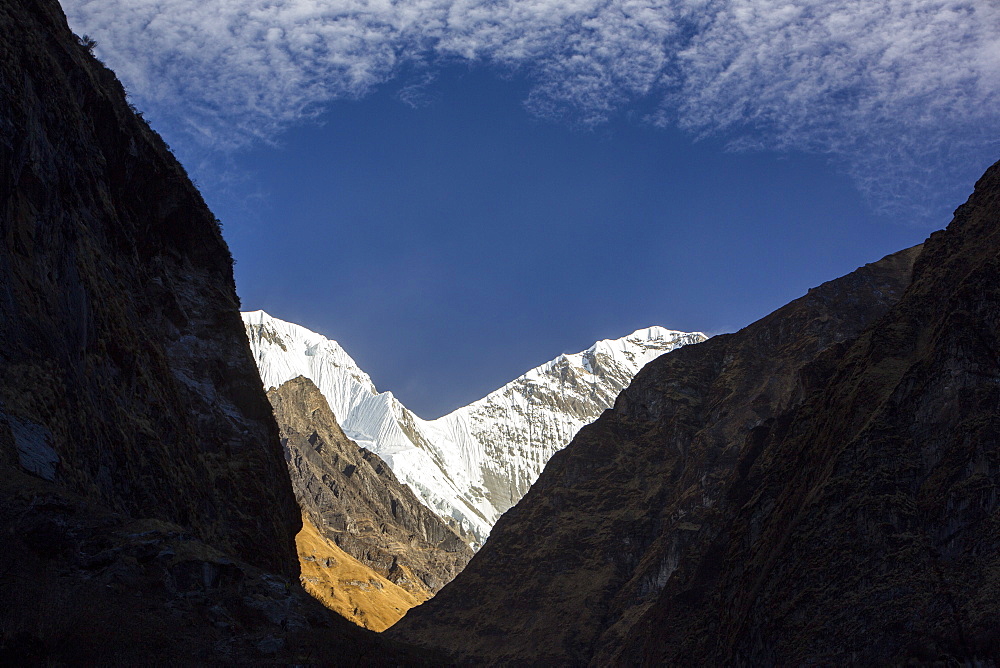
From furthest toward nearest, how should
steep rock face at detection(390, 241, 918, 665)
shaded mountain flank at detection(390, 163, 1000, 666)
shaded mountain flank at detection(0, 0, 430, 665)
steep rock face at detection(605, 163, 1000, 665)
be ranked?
steep rock face at detection(390, 241, 918, 665)
shaded mountain flank at detection(390, 163, 1000, 666)
steep rock face at detection(605, 163, 1000, 665)
shaded mountain flank at detection(0, 0, 430, 665)

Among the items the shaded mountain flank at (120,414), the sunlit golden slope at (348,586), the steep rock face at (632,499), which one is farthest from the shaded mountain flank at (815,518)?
the sunlit golden slope at (348,586)

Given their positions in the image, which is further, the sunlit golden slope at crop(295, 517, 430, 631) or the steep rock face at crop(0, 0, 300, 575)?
the sunlit golden slope at crop(295, 517, 430, 631)

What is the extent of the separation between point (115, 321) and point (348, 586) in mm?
127708

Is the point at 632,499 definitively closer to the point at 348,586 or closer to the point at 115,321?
the point at 348,586

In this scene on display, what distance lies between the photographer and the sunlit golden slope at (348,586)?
138 metres

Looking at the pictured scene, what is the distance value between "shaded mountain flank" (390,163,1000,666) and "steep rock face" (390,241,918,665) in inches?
12.9

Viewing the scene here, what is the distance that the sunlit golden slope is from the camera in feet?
454

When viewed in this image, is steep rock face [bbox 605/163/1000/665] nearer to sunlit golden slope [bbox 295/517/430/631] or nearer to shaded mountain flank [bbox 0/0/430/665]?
shaded mountain flank [bbox 0/0/430/665]

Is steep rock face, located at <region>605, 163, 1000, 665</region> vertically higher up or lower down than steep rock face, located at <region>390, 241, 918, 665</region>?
lower down

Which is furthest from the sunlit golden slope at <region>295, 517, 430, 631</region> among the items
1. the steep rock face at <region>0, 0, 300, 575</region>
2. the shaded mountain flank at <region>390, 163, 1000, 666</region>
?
the steep rock face at <region>0, 0, 300, 575</region>

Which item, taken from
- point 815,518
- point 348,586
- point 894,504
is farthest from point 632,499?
point 894,504

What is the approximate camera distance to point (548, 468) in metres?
131

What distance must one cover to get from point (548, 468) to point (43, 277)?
11017 centimetres

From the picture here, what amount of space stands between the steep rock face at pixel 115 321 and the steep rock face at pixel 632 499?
2179 inches
